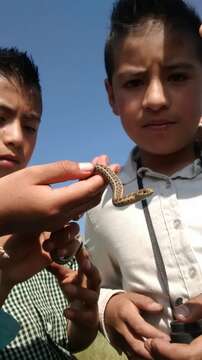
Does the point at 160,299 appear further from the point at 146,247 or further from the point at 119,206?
the point at 119,206

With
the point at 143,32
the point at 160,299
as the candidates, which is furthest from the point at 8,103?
the point at 160,299

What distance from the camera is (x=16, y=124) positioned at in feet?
13.8

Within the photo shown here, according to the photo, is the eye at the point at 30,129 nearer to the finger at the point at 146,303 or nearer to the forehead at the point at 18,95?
the forehead at the point at 18,95

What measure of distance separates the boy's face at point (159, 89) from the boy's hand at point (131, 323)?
1367mm

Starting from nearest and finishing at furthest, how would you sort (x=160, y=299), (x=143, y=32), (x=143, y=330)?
1. (x=143, y=330)
2. (x=160, y=299)
3. (x=143, y=32)

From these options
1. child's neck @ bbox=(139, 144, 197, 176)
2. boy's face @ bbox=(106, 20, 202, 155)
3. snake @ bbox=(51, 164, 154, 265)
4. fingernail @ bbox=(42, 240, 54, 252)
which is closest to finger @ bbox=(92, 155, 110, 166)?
snake @ bbox=(51, 164, 154, 265)

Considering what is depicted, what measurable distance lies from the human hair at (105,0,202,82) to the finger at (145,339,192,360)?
256 centimetres

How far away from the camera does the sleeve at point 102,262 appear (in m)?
3.93

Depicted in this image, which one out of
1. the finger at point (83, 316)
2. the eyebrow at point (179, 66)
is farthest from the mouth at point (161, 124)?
the finger at point (83, 316)

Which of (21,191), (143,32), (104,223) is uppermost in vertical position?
(143,32)

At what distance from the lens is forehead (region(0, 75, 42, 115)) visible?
4.28m

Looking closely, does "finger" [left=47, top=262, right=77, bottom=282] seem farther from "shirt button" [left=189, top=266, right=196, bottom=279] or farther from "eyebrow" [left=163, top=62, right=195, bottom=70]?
"eyebrow" [left=163, top=62, right=195, bottom=70]

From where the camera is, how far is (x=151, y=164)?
161 inches

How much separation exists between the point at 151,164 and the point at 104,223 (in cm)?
74
